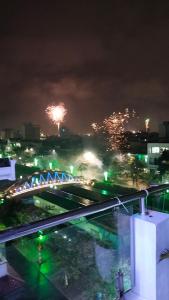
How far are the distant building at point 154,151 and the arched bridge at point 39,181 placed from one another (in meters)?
6.09

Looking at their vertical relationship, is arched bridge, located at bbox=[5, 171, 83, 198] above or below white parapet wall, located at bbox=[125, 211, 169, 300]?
below

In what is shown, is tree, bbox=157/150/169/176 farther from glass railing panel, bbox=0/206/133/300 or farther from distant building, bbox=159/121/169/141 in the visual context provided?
glass railing panel, bbox=0/206/133/300

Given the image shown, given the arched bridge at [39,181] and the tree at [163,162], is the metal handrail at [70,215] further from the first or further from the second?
the tree at [163,162]

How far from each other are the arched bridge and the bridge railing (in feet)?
39.5

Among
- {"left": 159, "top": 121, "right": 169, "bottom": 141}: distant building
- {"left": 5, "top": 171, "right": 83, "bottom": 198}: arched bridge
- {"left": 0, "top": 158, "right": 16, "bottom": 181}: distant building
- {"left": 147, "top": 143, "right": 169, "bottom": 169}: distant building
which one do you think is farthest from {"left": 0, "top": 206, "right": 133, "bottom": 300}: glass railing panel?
{"left": 159, "top": 121, "right": 169, "bottom": 141}: distant building

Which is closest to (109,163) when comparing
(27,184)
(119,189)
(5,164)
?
(119,189)

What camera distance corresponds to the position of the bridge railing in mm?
1493

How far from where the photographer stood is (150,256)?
1.58 meters

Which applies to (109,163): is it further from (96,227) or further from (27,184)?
(96,227)

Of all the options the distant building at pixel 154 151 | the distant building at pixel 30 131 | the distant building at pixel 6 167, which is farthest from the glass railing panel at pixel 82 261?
the distant building at pixel 30 131

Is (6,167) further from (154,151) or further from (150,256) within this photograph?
(154,151)

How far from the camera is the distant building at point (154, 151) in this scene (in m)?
19.8

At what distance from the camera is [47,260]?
1566mm

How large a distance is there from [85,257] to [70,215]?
0.43 m
